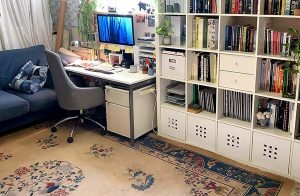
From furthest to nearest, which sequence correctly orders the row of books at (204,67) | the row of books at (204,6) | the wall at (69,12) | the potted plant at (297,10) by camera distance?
the wall at (69,12), the row of books at (204,67), the row of books at (204,6), the potted plant at (297,10)

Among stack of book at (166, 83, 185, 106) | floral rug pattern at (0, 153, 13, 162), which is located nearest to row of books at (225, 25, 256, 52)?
stack of book at (166, 83, 185, 106)

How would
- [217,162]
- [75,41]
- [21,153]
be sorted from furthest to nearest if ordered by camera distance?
1. [75,41]
2. [21,153]
3. [217,162]

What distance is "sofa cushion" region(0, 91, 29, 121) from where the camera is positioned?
325cm

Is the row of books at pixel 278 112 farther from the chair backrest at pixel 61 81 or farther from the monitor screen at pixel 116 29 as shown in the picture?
the chair backrest at pixel 61 81

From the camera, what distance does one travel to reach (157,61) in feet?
10.7

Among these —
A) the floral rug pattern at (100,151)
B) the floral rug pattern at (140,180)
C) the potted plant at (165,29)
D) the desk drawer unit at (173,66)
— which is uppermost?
the potted plant at (165,29)

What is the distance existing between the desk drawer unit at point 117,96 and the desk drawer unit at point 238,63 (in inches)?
38.7

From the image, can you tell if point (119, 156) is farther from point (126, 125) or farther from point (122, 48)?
point (122, 48)

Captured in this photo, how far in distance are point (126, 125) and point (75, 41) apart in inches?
62.5

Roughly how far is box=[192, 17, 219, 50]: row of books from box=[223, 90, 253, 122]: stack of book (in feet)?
1.55

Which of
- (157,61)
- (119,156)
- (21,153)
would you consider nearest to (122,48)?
(157,61)

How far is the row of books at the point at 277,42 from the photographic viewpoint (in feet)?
8.16

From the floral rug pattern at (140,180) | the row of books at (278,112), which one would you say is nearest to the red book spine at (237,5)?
the row of books at (278,112)

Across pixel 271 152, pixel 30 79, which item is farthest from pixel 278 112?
pixel 30 79
